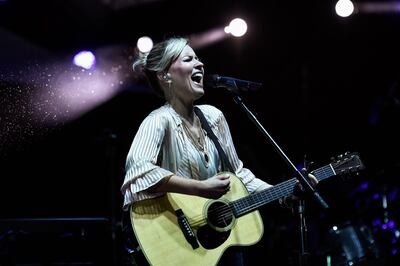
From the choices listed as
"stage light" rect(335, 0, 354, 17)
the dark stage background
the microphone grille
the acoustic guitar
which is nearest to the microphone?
the microphone grille

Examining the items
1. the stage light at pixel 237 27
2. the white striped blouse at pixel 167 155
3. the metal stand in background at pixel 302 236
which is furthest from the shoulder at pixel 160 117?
the stage light at pixel 237 27

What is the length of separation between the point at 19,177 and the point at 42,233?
192 centimetres

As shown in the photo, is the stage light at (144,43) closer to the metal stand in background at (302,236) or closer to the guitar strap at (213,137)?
the guitar strap at (213,137)

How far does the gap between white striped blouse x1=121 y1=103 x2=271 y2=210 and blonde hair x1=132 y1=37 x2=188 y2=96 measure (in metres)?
0.25

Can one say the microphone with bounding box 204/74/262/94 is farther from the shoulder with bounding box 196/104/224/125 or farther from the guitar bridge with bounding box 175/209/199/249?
the guitar bridge with bounding box 175/209/199/249

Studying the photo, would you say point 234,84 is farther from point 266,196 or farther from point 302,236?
point 302,236

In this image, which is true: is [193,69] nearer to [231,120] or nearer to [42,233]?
[42,233]

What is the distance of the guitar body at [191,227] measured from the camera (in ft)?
9.84

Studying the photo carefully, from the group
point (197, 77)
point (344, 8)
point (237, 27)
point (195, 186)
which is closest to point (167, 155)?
point (195, 186)

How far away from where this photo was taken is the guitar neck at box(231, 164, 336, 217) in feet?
10.9

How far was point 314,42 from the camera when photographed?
8.21m

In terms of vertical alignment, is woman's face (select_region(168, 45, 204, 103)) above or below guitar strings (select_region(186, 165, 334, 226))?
above

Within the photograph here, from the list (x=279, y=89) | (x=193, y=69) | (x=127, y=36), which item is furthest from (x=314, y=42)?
Result: (x=193, y=69)

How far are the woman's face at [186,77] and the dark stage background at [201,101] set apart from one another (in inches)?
68.4
